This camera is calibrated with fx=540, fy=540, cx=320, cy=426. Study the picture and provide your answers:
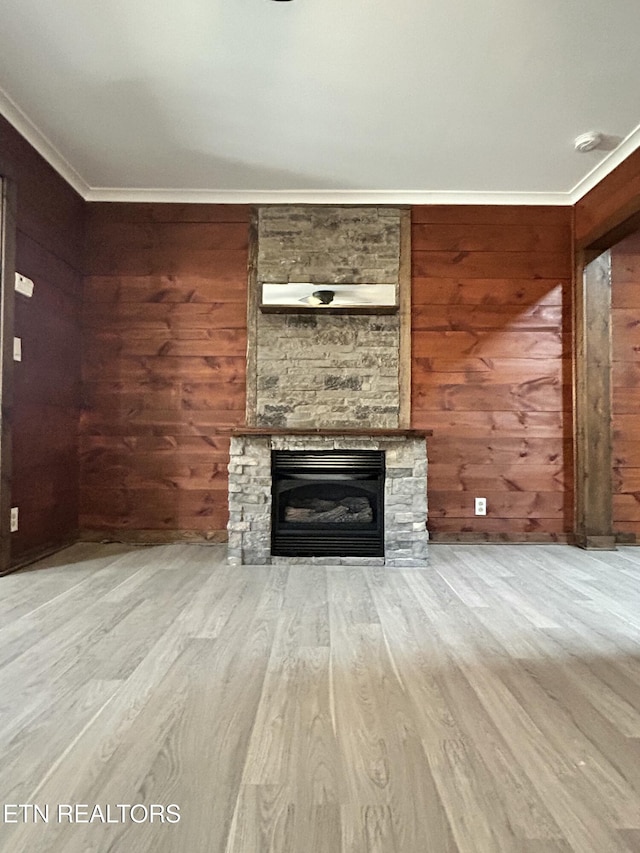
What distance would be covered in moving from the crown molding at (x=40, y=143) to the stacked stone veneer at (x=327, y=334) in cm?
127

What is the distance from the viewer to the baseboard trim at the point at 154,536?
379cm

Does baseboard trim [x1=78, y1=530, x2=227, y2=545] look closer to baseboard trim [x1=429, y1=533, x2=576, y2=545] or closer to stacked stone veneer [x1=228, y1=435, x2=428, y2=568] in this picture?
stacked stone veneer [x1=228, y1=435, x2=428, y2=568]

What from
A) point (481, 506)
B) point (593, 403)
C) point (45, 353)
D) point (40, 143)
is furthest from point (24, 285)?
point (593, 403)

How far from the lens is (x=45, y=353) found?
11.0 feet

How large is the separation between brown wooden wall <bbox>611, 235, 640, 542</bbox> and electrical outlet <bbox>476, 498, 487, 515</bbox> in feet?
3.12

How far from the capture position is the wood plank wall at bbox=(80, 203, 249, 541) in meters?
3.81

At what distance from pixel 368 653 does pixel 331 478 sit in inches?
63.8

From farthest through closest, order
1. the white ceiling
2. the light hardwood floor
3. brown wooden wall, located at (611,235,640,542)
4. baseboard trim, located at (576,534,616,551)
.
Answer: brown wooden wall, located at (611,235,640,542) → baseboard trim, located at (576,534,616,551) → the white ceiling → the light hardwood floor

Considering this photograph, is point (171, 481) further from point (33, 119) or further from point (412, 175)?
point (412, 175)

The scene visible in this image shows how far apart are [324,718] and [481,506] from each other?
8.70 ft

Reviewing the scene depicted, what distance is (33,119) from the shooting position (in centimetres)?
300

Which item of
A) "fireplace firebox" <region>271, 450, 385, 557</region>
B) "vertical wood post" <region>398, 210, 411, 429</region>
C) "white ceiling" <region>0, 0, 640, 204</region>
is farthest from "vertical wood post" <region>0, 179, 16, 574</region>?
"vertical wood post" <region>398, 210, 411, 429</region>

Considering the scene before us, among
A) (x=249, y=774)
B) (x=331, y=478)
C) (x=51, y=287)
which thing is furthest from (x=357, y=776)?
(x=51, y=287)

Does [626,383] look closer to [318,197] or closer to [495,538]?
[495,538]
